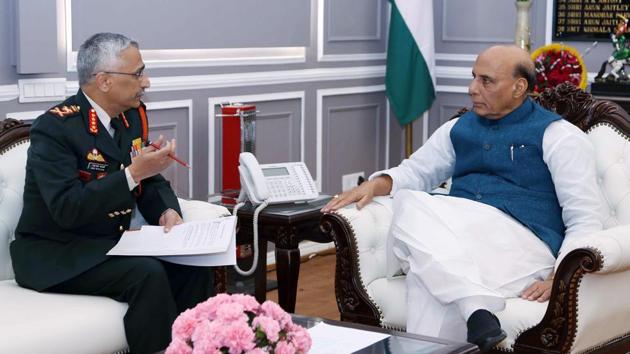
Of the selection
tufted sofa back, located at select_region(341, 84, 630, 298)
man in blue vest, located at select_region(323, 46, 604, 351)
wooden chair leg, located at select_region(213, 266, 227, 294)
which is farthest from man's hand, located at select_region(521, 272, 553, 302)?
wooden chair leg, located at select_region(213, 266, 227, 294)

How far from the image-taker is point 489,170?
139 inches

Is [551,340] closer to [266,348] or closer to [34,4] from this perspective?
[266,348]

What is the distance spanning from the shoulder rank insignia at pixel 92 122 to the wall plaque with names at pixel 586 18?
312 cm

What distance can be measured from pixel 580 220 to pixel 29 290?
1672 millimetres

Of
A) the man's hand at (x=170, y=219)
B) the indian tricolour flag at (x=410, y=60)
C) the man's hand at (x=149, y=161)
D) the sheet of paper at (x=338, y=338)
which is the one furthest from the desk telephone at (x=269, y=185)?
the indian tricolour flag at (x=410, y=60)

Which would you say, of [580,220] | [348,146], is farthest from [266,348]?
[348,146]

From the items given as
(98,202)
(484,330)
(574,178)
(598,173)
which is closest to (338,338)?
(484,330)

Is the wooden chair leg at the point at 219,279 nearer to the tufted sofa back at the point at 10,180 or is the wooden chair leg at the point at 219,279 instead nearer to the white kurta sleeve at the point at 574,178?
the tufted sofa back at the point at 10,180

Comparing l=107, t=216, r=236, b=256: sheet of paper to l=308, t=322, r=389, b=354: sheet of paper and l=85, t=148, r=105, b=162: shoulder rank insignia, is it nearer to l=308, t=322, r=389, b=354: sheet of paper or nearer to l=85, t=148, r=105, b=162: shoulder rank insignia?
l=85, t=148, r=105, b=162: shoulder rank insignia

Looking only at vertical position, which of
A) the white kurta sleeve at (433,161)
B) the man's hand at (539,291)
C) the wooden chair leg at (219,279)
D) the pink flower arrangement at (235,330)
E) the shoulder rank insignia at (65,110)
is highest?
the shoulder rank insignia at (65,110)

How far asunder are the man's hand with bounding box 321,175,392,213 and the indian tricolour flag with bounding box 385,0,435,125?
2.24m

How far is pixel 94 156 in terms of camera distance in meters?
3.14

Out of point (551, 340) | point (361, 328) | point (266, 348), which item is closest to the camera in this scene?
point (266, 348)

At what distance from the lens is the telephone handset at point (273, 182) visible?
380 centimetres
